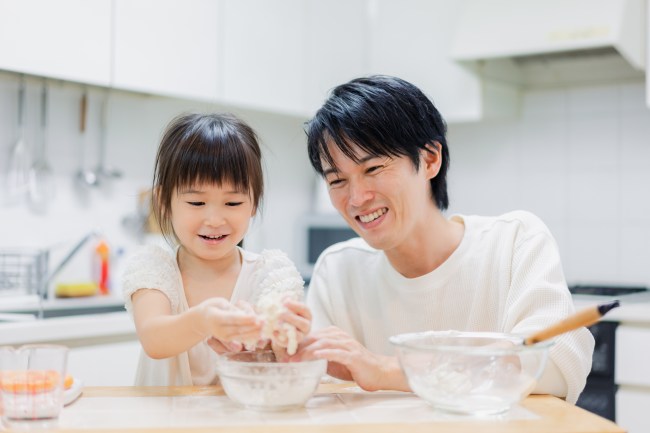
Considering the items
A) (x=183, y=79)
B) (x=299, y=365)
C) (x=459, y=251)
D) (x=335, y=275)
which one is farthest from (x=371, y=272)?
(x=183, y=79)

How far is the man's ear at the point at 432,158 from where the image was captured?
1.55 metres

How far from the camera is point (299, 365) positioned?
1.04m

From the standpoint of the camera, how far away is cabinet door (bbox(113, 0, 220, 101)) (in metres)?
2.53

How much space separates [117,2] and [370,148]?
4.61 feet

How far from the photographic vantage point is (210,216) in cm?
139

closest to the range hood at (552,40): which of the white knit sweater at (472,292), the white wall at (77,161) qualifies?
the white wall at (77,161)

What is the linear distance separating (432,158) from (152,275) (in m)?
0.60

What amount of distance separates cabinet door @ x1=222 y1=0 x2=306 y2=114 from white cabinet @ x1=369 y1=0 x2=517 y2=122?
1.18 ft

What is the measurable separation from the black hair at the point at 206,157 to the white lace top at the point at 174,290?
3.9 inches

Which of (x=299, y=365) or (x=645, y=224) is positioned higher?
(x=645, y=224)

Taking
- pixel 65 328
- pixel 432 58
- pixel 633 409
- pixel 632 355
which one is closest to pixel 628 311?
pixel 632 355

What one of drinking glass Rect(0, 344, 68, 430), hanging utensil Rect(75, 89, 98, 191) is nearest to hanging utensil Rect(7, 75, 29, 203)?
hanging utensil Rect(75, 89, 98, 191)

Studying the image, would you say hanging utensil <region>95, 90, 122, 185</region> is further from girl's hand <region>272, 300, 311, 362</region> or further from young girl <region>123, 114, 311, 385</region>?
girl's hand <region>272, 300, 311, 362</region>

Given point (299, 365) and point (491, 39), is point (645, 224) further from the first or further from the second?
point (299, 365)
